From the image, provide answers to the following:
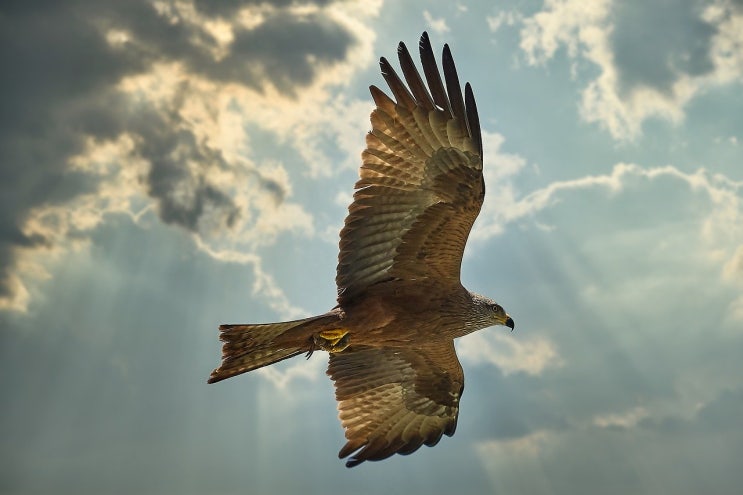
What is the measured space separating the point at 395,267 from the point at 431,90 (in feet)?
6.72

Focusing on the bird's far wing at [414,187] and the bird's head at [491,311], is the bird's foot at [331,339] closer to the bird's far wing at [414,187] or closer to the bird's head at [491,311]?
the bird's far wing at [414,187]

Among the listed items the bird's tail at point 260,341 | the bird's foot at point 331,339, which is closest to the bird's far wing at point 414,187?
the bird's foot at point 331,339

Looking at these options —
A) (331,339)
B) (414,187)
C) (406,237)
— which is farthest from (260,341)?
(414,187)

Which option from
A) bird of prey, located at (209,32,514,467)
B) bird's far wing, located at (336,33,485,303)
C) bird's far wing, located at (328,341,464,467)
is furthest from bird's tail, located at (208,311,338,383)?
bird's far wing, located at (328,341,464,467)

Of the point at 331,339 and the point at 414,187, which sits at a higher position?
the point at 414,187

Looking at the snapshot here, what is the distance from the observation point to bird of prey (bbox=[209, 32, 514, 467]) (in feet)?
28.0

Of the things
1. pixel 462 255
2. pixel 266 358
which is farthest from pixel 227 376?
pixel 462 255

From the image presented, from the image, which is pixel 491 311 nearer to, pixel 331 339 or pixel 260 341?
pixel 331 339

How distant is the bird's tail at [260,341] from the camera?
8797 mm

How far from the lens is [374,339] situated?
370 inches

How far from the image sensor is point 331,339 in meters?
9.16

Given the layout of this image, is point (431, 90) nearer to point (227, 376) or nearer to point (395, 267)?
point (395, 267)

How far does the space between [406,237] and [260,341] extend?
1970 millimetres

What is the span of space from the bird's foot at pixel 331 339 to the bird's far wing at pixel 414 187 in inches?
15.5
